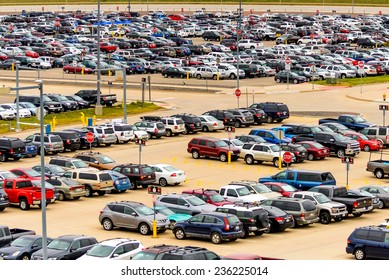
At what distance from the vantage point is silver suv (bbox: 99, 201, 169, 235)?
44000mm

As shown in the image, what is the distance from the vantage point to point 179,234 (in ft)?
141

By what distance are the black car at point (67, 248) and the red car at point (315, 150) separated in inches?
1012

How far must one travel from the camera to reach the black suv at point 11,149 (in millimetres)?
61281

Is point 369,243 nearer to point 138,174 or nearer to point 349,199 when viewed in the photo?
point 349,199

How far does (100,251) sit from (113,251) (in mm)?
468

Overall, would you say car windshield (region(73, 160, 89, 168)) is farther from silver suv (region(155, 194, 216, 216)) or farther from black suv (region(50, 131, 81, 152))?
silver suv (region(155, 194, 216, 216))

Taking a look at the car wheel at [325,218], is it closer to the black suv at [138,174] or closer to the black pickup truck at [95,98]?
the black suv at [138,174]

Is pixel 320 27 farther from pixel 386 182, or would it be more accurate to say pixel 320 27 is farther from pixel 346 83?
pixel 386 182

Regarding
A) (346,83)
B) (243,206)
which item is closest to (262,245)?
(243,206)

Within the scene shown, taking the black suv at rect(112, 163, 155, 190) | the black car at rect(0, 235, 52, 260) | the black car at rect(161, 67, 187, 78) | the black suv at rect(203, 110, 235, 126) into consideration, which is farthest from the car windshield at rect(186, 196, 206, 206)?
the black car at rect(161, 67, 187, 78)

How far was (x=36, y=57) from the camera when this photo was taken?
11931 cm

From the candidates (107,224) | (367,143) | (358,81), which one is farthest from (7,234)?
(358,81)

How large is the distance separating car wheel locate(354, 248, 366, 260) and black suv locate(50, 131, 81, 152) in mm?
28809

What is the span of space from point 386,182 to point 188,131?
18.5 metres
